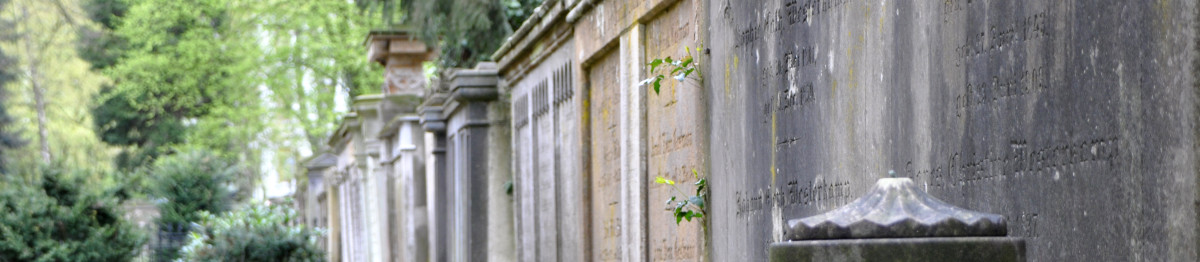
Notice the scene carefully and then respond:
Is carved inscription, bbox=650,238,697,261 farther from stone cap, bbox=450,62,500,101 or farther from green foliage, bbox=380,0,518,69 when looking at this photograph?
green foliage, bbox=380,0,518,69

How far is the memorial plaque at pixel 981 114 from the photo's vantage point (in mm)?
3207

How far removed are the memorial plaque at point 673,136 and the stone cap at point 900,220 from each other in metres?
3.24

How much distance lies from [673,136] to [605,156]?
137 cm

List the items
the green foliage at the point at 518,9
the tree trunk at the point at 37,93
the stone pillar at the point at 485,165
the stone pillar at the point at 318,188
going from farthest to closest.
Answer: the tree trunk at the point at 37,93 < the stone pillar at the point at 318,188 < the green foliage at the point at 518,9 < the stone pillar at the point at 485,165

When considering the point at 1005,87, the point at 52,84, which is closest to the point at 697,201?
the point at 1005,87

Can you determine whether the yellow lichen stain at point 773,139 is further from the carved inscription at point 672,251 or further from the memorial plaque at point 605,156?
the memorial plaque at point 605,156

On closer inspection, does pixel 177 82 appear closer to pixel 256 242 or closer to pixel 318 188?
pixel 318 188

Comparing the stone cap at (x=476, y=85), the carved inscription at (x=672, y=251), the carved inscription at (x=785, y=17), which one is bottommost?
the carved inscription at (x=672, y=251)

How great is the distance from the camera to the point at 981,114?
3.97 metres

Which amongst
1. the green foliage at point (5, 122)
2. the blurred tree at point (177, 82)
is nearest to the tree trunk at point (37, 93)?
the blurred tree at point (177, 82)

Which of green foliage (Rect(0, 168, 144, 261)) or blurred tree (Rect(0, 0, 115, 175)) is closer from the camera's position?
green foliage (Rect(0, 168, 144, 261))

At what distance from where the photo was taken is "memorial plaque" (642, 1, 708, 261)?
21.3ft

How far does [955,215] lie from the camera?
2.99 metres

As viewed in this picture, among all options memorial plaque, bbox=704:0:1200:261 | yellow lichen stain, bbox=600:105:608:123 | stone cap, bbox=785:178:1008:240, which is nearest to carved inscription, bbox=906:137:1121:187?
memorial plaque, bbox=704:0:1200:261
